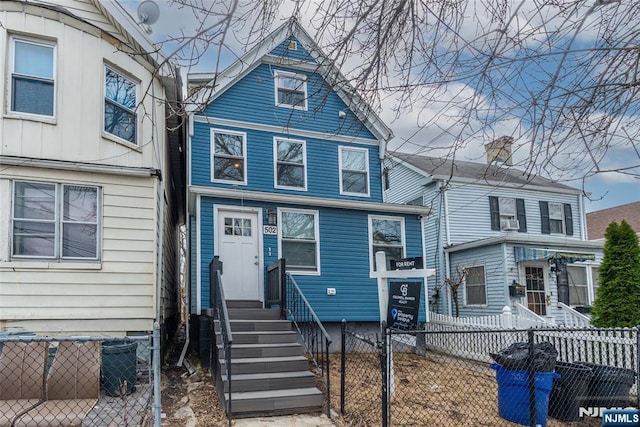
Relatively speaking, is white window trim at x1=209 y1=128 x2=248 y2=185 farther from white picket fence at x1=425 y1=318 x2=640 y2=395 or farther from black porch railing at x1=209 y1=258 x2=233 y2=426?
white picket fence at x1=425 y1=318 x2=640 y2=395

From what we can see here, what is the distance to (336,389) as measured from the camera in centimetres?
711

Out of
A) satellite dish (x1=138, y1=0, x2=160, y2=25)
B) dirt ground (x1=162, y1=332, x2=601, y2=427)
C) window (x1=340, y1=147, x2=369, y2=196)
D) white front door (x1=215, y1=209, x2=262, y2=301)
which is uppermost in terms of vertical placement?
satellite dish (x1=138, y1=0, x2=160, y2=25)

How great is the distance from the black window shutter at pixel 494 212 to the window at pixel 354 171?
21.5ft

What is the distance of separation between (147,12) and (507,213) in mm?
13402

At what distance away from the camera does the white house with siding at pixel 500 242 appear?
14180mm

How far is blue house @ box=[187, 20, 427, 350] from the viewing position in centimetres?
1012

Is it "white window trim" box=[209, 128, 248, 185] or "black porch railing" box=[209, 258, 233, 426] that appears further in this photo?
"white window trim" box=[209, 128, 248, 185]

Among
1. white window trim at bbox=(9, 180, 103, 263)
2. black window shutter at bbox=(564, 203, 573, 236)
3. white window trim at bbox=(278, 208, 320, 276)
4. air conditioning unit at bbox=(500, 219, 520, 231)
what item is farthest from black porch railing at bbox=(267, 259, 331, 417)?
black window shutter at bbox=(564, 203, 573, 236)

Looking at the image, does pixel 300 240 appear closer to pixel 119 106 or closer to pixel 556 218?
pixel 119 106

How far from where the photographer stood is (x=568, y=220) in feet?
58.8

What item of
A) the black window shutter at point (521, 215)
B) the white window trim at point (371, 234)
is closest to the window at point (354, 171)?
the white window trim at point (371, 234)

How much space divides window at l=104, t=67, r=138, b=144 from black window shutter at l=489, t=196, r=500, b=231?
12.6 meters

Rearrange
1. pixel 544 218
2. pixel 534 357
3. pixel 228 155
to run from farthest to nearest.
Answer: pixel 544 218
pixel 228 155
pixel 534 357
